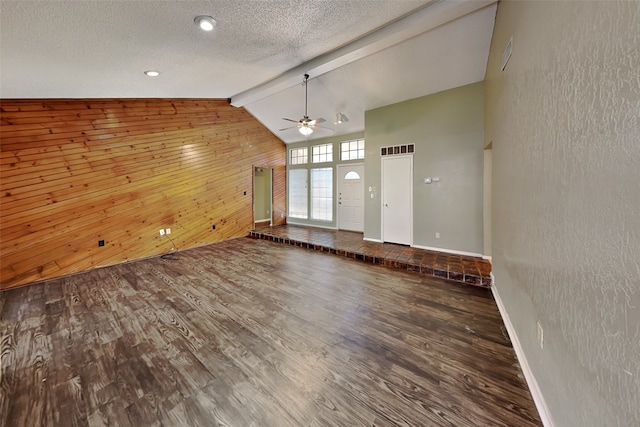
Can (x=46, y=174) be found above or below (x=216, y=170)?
below

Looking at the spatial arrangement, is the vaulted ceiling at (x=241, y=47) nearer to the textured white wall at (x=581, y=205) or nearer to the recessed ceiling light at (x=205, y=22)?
the recessed ceiling light at (x=205, y=22)

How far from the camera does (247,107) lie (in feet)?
21.9

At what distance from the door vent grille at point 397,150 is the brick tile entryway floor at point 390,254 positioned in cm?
204

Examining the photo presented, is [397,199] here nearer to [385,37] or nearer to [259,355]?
[385,37]

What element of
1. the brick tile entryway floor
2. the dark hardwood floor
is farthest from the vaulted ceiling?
the brick tile entryway floor

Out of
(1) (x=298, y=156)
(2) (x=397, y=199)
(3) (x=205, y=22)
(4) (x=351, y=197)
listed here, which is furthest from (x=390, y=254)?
(1) (x=298, y=156)

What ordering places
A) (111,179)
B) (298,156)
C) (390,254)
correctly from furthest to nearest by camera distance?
1. (298,156)
2. (390,254)
3. (111,179)

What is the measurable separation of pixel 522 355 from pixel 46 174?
656cm

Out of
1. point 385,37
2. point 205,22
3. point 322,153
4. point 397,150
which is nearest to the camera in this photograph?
point 205,22

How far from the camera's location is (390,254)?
184 inches

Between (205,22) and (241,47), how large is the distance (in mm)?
782

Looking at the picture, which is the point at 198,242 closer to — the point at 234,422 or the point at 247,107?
the point at 247,107

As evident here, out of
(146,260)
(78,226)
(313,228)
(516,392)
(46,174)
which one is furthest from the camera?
(313,228)

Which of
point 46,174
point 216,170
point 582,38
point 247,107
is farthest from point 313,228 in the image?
point 582,38
